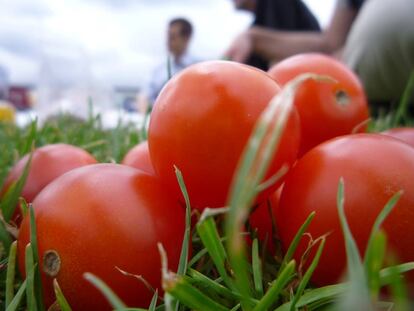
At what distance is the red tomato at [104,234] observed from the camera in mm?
357

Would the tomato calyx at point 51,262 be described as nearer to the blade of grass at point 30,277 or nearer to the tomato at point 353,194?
the blade of grass at point 30,277

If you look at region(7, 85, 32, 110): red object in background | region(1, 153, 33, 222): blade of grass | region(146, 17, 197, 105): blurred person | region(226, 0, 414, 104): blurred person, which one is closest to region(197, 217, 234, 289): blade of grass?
region(1, 153, 33, 222): blade of grass

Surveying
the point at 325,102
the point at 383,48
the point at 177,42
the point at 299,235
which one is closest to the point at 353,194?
the point at 299,235

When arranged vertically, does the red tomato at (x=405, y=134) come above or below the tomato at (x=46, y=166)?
above

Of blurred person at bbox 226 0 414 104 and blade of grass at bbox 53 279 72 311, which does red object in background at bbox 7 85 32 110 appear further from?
blade of grass at bbox 53 279 72 311

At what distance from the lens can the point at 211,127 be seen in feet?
1.20

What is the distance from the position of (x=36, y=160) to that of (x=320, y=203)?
360mm

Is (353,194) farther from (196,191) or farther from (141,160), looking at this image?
(141,160)

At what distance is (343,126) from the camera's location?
536 mm

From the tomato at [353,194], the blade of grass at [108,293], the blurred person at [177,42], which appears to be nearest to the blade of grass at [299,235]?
the tomato at [353,194]

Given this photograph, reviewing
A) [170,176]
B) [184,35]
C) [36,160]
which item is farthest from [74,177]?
[184,35]

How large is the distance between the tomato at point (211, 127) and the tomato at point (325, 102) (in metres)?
0.13

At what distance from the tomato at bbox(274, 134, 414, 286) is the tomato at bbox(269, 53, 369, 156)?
13 centimetres

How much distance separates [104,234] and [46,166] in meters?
0.23
